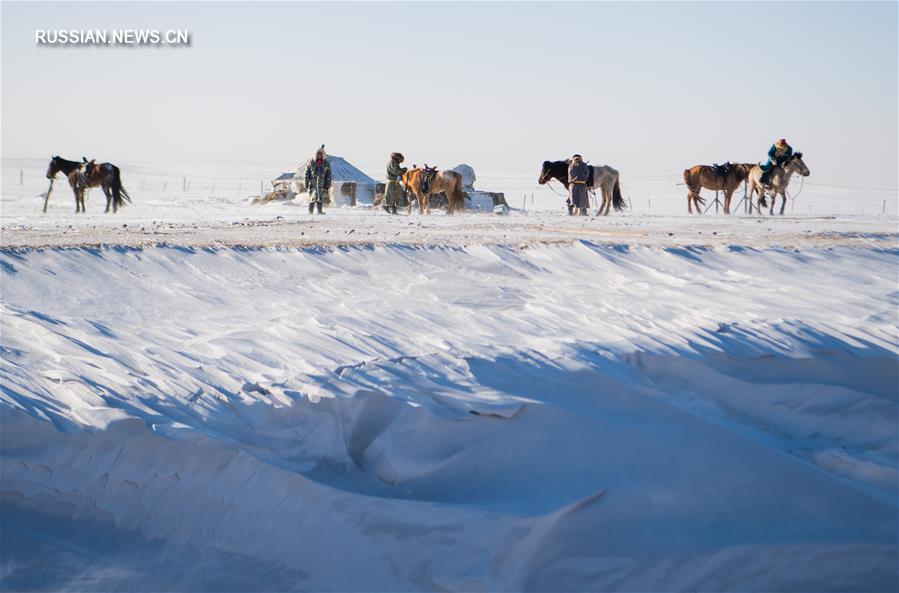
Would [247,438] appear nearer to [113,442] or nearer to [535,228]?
[113,442]

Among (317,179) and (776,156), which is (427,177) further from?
(776,156)

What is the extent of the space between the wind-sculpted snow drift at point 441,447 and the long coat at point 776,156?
17.7 meters

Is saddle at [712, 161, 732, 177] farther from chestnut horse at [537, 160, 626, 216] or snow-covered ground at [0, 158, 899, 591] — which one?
snow-covered ground at [0, 158, 899, 591]

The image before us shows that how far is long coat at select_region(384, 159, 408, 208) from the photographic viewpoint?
78.3ft

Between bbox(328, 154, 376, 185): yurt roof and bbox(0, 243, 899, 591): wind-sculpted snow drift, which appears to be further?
bbox(328, 154, 376, 185): yurt roof

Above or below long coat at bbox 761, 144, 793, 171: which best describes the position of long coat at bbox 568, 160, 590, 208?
below

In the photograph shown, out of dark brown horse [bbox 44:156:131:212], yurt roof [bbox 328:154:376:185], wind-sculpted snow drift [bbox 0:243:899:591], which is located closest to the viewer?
wind-sculpted snow drift [bbox 0:243:899:591]

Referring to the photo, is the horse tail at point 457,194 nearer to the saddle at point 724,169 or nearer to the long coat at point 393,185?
the long coat at point 393,185

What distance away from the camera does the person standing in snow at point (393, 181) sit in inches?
935

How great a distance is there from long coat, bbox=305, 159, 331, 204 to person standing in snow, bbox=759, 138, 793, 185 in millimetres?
10242

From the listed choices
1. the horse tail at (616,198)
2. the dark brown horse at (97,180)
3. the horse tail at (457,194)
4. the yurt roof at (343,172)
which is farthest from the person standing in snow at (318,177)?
the yurt roof at (343,172)

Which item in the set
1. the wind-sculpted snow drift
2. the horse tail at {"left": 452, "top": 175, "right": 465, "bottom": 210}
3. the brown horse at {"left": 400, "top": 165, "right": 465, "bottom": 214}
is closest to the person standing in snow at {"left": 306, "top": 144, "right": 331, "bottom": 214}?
the brown horse at {"left": 400, "top": 165, "right": 465, "bottom": 214}

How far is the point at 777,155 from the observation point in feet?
78.4

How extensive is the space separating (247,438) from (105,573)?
93 cm
